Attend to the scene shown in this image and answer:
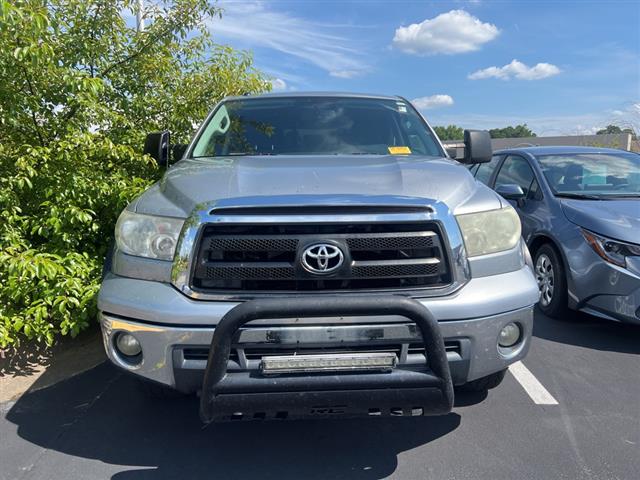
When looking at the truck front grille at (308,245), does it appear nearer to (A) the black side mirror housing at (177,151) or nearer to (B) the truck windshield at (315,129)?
(B) the truck windshield at (315,129)

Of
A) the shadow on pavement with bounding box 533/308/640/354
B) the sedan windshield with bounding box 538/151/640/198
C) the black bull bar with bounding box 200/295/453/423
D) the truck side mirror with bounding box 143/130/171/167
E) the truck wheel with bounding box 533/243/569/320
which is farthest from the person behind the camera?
the sedan windshield with bounding box 538/151/640/198

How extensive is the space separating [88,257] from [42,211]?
563 millimetres

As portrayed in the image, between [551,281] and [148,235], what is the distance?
3.84 metres

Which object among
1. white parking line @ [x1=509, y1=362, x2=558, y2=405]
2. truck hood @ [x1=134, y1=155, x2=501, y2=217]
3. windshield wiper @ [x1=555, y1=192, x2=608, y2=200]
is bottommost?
white parking line @ [x1=509, y1=362, x2=558, y2=405]

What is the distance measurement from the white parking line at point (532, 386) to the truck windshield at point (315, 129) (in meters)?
1.65

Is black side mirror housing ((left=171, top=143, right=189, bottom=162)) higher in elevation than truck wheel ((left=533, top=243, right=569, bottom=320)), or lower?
higher

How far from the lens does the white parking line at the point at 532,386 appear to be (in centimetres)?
330

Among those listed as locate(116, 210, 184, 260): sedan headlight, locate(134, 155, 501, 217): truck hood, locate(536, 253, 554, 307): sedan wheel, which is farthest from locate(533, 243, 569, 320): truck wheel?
locate(116, 210, 184, 260): sedan headlight

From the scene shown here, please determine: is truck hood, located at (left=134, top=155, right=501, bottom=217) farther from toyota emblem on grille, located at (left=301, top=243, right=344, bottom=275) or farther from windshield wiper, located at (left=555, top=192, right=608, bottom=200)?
windshield wiper, located at (left=555, top=192, right=608, bottom=200)

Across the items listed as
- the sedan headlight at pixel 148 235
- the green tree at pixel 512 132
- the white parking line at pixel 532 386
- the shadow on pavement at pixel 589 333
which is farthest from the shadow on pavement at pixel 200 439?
the green tree at pixel 512 132

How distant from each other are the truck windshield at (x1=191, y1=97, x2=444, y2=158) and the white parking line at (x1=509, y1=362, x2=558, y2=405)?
1652 millimetres

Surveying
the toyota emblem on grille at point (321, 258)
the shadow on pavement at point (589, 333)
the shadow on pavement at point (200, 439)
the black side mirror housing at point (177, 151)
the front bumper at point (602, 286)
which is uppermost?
the black side mirror housing at point (177, 151)

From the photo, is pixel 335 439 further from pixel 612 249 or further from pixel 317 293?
pixel 612 249

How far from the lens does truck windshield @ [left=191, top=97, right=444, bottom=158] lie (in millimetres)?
3631
